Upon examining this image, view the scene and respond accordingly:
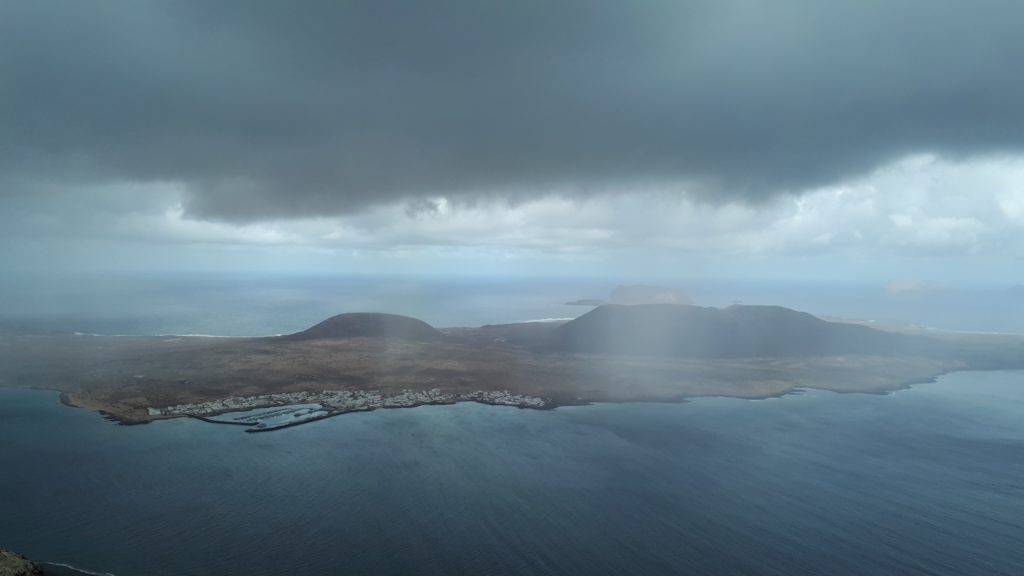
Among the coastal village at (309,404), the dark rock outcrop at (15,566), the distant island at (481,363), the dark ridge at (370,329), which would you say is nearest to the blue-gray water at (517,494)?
the dark rock outcrop at (15,566)

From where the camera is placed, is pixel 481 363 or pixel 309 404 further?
pixel 481 363

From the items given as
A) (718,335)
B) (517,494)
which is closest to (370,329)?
(718,335)

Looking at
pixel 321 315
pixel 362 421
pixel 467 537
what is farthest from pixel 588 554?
pixel 321 315

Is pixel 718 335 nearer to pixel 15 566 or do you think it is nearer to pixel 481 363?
pixel 481 363

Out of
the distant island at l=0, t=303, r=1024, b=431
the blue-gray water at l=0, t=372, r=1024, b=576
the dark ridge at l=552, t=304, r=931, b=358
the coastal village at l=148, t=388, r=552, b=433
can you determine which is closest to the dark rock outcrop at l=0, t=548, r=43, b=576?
the blue-gray water at l=0, t=372, r=1024, b=576

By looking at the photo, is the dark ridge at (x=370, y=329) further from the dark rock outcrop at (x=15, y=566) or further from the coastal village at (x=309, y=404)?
the dark rock outcrop at (x=15, y=566)

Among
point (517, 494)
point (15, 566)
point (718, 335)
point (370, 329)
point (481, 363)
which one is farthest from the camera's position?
point (370, 329)

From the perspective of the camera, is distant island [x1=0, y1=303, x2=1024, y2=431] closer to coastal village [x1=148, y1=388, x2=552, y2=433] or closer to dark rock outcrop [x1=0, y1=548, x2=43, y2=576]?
coastal village [x1=148, y1=388, x2=552, y2=433]
